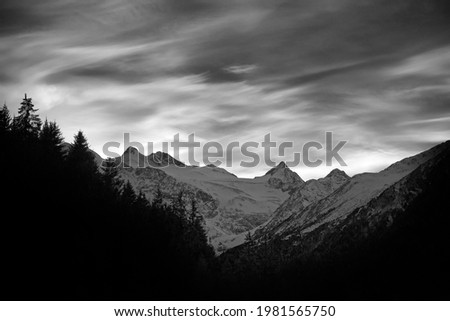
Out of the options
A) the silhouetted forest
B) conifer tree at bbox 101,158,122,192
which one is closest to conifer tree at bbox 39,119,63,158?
the silhouetted forest

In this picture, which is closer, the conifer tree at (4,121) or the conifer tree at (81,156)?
the conifer tree at (4,121)

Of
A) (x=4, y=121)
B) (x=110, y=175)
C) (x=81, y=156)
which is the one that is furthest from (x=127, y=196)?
(x=4, y=121)

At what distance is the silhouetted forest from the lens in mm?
41188

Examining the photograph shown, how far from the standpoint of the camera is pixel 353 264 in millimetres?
131000

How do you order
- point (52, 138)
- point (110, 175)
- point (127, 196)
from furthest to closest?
point (110, 175) → point (127, 196) → point (52, 138)

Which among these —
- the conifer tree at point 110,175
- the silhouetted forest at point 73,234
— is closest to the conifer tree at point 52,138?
the silhouetted forest at point 73,234

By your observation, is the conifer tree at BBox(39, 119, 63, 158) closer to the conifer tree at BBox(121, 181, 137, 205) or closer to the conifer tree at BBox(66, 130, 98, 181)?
the conifer tree at BBox(66, 130, 98, 181)

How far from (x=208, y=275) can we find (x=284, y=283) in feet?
116

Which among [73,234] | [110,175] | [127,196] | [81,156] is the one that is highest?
[81,156]

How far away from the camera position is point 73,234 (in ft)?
152

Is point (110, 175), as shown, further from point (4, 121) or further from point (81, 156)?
point (4, 121)

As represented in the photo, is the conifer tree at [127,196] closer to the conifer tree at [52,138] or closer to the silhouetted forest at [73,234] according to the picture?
the silhouetted forest at [73,234]

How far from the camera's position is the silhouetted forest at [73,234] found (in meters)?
41.2
